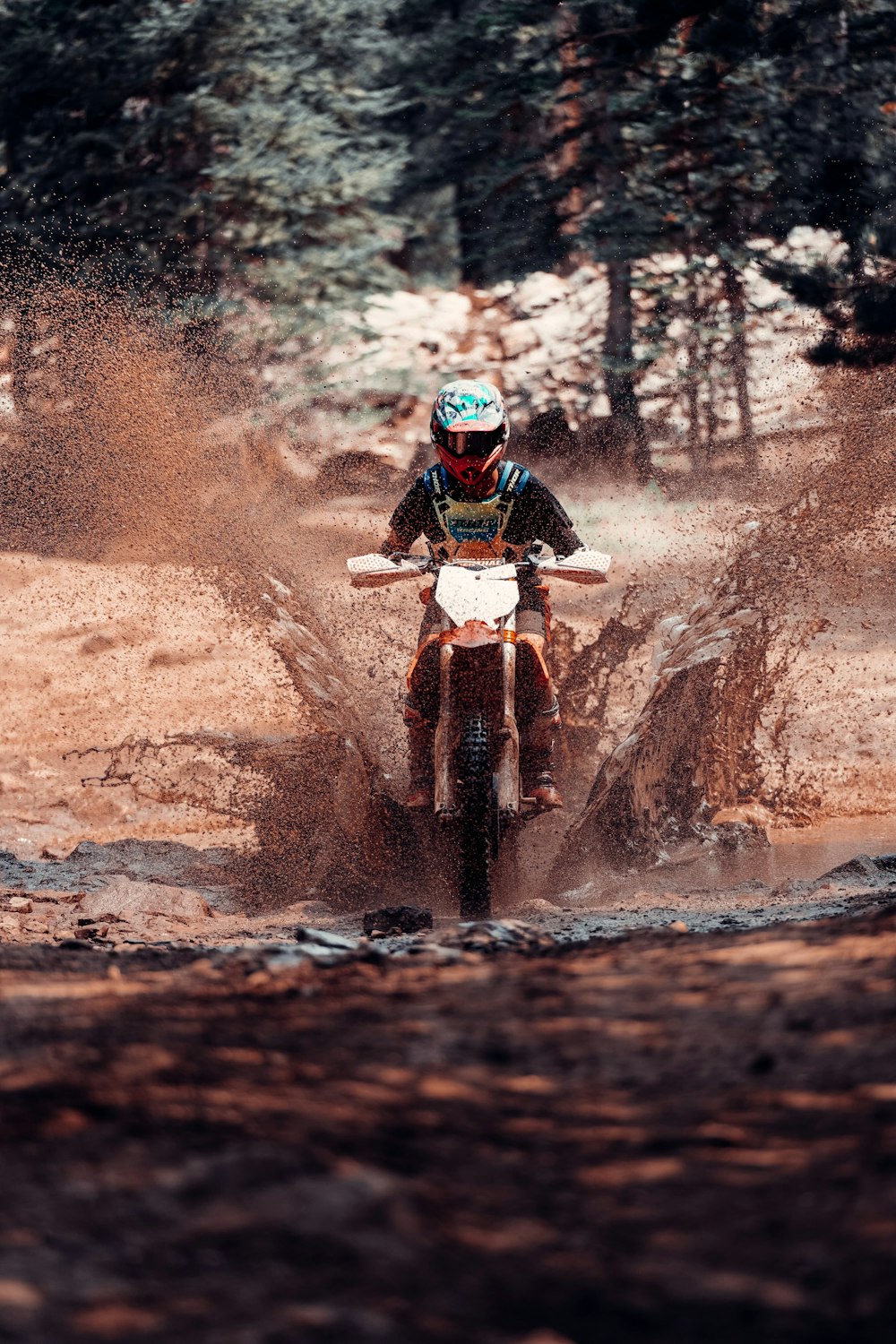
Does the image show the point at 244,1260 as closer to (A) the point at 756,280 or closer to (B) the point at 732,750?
(B) the point at 732,750

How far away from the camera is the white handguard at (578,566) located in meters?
5.34

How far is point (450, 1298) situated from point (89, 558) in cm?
1062

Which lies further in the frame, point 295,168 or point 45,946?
point 295,168

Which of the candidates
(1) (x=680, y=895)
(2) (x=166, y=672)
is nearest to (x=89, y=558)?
(2) (x=166, y=672)

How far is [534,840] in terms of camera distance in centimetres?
655

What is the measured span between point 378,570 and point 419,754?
803mm

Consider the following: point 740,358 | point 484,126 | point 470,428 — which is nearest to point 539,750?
point 470,428

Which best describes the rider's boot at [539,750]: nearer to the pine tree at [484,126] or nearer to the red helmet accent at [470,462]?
the red helmet accent at [470,462]

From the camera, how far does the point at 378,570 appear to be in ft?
17.7

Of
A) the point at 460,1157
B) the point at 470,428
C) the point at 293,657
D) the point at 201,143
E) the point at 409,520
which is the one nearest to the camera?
the point at 460,1157

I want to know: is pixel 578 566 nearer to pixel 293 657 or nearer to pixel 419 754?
pixel 419 754

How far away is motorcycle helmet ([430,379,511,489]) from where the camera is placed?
551 centimetres

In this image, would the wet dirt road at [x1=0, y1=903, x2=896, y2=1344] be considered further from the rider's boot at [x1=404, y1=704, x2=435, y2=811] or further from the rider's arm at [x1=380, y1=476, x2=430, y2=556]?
the rider's arm at [x1=380, y1=476, x2=430, y2=556]

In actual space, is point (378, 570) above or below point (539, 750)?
above
